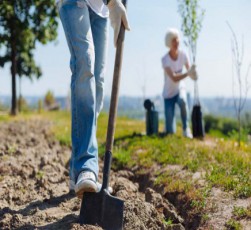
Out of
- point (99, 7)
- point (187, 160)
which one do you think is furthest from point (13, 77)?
point (99, 7)

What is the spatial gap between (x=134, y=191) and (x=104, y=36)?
140 cm

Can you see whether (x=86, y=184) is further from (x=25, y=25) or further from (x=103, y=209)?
(x=25, y=25)

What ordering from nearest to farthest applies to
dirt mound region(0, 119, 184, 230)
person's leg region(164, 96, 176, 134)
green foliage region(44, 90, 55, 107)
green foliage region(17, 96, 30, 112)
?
dirt mound region(0, 119, 184, 230)
person's leg region(164, 96, 176, 134)
green foliage region(17, 96, 30, 112)
green foliage region(44, 90, 55, 107)

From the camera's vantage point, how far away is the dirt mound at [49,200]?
304cm

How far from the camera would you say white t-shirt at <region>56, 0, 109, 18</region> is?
3.48m

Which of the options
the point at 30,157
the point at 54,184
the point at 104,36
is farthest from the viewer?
the point at 30,157

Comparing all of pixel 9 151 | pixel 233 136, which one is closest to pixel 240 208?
pixel 9 151

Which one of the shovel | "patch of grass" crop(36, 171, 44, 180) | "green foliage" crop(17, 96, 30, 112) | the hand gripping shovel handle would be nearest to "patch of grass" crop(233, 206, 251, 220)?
the shovel

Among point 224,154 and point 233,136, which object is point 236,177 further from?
point 233,136

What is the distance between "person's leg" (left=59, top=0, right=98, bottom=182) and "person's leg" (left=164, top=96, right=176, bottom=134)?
4.97 metres

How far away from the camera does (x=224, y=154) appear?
515 cm

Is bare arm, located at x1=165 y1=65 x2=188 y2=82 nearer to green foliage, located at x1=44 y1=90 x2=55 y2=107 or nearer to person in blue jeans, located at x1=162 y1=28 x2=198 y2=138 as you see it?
person in blue jeans, located at x1=162 y1=28 x2=198 y2=138

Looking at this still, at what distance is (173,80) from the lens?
7883mm

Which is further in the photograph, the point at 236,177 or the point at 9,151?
the point at 9,151
